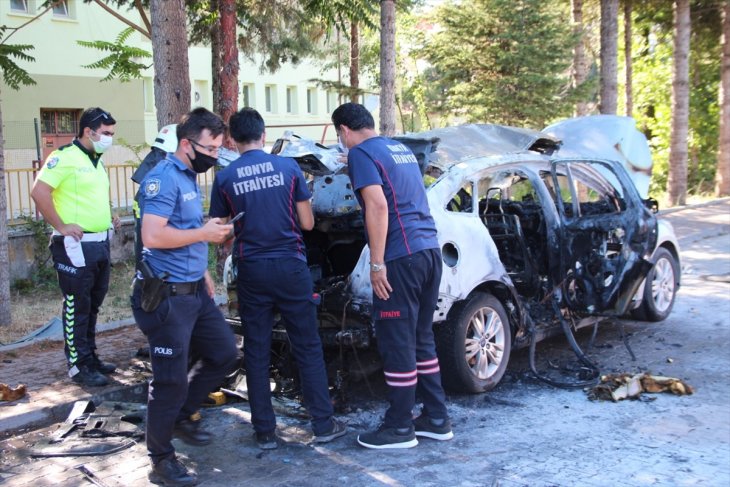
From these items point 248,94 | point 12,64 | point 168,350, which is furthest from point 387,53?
point 248,94

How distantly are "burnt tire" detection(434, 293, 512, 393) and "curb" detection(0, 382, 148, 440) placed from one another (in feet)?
7.86

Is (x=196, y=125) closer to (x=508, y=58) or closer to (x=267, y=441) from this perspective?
(x=267, y=441)

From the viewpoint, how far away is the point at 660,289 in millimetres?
7617

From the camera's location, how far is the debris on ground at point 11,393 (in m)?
5.55

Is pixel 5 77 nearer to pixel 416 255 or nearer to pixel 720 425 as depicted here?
pixel 416 255

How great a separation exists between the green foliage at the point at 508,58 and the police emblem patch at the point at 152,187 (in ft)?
45.8

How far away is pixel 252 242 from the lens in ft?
15.2

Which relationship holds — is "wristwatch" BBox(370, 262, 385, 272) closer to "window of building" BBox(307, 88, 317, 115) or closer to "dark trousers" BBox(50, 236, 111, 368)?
"dark trousers" BBox(50, 236, 111, 368)

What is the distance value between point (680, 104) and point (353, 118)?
51.9 ft

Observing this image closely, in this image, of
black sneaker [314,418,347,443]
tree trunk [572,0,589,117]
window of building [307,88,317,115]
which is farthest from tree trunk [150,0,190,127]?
window of building [307,88,317,115]

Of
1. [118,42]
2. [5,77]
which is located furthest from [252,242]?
[118,42]

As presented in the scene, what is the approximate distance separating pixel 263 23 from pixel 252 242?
9.70m

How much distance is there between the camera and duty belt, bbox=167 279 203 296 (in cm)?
414

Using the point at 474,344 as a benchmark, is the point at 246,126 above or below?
above
